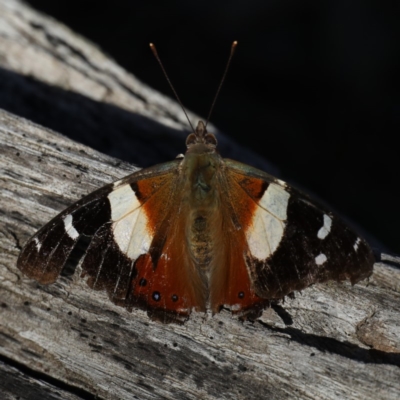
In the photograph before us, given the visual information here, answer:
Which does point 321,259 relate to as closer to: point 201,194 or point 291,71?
point 201,194

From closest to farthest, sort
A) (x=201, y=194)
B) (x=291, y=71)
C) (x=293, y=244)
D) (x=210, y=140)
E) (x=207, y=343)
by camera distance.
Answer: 1. (x=207, y=343)
2. (x=293, y=244)
3. (x=201, y=194)
4. (x=210, y=140)
5. (x=291, y=71)

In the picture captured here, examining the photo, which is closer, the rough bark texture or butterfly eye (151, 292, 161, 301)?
the rough bark texture

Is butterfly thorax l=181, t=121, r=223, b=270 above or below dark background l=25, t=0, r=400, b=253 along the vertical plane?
below

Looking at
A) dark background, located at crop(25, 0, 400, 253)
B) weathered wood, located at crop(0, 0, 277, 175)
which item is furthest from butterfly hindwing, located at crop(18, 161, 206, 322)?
Answer: dark background, located at crop(25, 0, 400, 253)

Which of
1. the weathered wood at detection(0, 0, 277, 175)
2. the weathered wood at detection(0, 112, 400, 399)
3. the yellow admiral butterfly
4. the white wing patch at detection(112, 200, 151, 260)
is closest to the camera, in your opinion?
the weathered wood at detection(0, 112, 400, 399)

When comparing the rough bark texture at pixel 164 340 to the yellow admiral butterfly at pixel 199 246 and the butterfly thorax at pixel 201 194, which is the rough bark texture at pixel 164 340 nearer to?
the yellow admiral butterfly at pixel 199 246

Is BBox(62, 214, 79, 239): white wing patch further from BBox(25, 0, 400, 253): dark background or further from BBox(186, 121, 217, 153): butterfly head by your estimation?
BBox(25, 0, 400, 253): dark background

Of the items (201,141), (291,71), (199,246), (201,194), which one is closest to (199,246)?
(199,246)

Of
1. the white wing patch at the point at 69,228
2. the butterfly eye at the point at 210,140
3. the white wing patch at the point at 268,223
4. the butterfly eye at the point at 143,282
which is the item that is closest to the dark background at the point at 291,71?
the butterfly eye at the point at 210,140
